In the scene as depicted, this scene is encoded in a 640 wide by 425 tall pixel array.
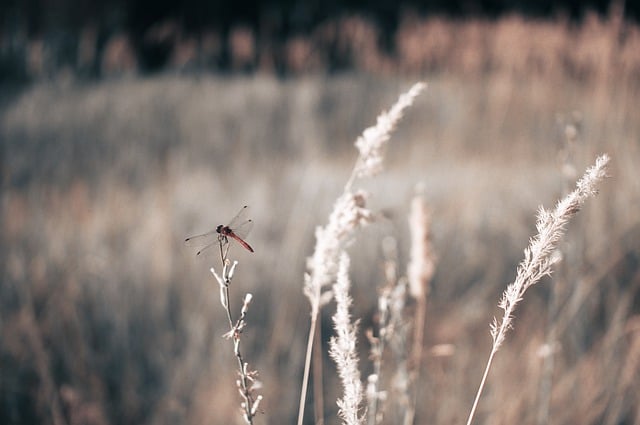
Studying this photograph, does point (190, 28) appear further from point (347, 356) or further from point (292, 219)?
point (347, 356)

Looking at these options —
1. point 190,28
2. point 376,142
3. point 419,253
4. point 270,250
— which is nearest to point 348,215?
point 376,142

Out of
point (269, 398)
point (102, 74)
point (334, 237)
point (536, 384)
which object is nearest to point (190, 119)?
point (102, 74)

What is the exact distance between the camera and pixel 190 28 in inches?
294

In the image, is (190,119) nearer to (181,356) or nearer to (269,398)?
(181,356)

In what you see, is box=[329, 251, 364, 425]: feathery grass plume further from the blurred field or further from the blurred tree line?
the blurred tree line

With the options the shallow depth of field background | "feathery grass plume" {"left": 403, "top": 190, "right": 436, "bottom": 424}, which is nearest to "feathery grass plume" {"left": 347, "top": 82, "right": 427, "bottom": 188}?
the shallow depth of field background

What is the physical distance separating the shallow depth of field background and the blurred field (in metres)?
0.01

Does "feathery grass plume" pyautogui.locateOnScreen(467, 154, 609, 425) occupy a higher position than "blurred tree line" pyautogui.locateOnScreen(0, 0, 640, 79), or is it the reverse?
"blurred tree line" pyautogui.locateOnScreen(0, 0, 640, 79)

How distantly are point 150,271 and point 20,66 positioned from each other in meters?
4.57

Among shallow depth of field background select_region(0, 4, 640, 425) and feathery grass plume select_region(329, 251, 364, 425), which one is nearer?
feathery grass plume select_region(329, 251, 364, 425)

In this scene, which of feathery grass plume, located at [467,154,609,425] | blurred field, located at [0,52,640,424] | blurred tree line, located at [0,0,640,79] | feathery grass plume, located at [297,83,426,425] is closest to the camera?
feathery grass plume, located at [467,154,609,425]

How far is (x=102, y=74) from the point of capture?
582cm

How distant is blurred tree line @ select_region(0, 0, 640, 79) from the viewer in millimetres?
5934

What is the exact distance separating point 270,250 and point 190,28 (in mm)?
5809
